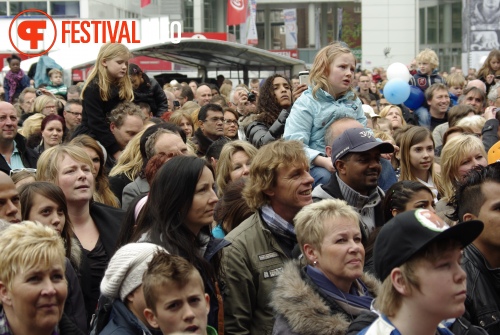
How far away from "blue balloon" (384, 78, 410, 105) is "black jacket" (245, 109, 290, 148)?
4326 millimetres

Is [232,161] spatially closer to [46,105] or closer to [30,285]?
[30,285]

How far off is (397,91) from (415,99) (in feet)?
1.10

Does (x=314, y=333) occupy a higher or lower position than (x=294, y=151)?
lower

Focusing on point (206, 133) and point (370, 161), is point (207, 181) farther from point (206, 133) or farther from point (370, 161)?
point (206, 133)

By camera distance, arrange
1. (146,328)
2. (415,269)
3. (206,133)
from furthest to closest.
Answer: (206,133), (146,328), (415,269)

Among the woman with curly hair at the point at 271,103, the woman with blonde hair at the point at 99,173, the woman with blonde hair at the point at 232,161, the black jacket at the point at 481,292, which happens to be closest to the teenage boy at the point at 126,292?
the black jacket at the point at 481,292

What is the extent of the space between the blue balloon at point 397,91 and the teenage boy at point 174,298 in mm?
9937

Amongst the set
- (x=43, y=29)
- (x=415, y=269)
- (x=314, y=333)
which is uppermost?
(x=43, y=29)

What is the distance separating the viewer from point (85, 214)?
6.86m

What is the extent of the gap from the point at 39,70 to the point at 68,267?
16.6 m

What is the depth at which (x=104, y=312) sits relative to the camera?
4.98 meters

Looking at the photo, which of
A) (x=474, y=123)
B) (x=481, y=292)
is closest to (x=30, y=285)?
(x=481, y=292)

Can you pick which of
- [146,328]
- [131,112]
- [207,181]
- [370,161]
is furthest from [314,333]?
[131,112]

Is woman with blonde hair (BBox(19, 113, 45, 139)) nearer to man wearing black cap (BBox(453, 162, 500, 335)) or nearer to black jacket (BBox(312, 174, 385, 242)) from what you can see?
black jacket (BBox(312, 174, 385, 242))
